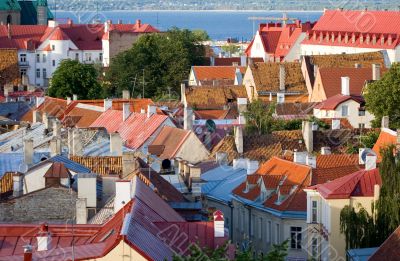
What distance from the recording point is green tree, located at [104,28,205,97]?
69.8 m

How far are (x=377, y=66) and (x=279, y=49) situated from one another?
102 ft

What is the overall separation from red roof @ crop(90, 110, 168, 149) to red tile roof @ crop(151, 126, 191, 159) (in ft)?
1.32

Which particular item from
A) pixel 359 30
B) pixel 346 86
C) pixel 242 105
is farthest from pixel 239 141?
pixel 359 30

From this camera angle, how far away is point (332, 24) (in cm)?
8662

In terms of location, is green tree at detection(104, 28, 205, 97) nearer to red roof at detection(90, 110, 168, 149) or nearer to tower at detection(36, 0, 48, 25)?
red roof at detection(90, 110, 168, 149)

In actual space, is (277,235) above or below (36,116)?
below

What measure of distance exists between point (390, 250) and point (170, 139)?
17403 millimetres

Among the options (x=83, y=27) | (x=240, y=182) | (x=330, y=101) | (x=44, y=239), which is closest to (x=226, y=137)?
(x=240, y=182)

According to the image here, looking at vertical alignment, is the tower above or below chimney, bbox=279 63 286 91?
above

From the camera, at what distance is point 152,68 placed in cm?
7050

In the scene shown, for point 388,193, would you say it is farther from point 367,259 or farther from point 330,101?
point 330,101

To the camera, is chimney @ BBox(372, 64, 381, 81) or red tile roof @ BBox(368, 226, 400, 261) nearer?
red tile roof @ BBox(368, 226, 400, 261)

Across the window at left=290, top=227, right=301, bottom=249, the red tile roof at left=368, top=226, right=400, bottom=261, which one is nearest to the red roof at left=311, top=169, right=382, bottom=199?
the window at left=290, top=227, right=301, bottom=249

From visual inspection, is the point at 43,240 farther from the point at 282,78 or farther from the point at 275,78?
the point at 275,78
